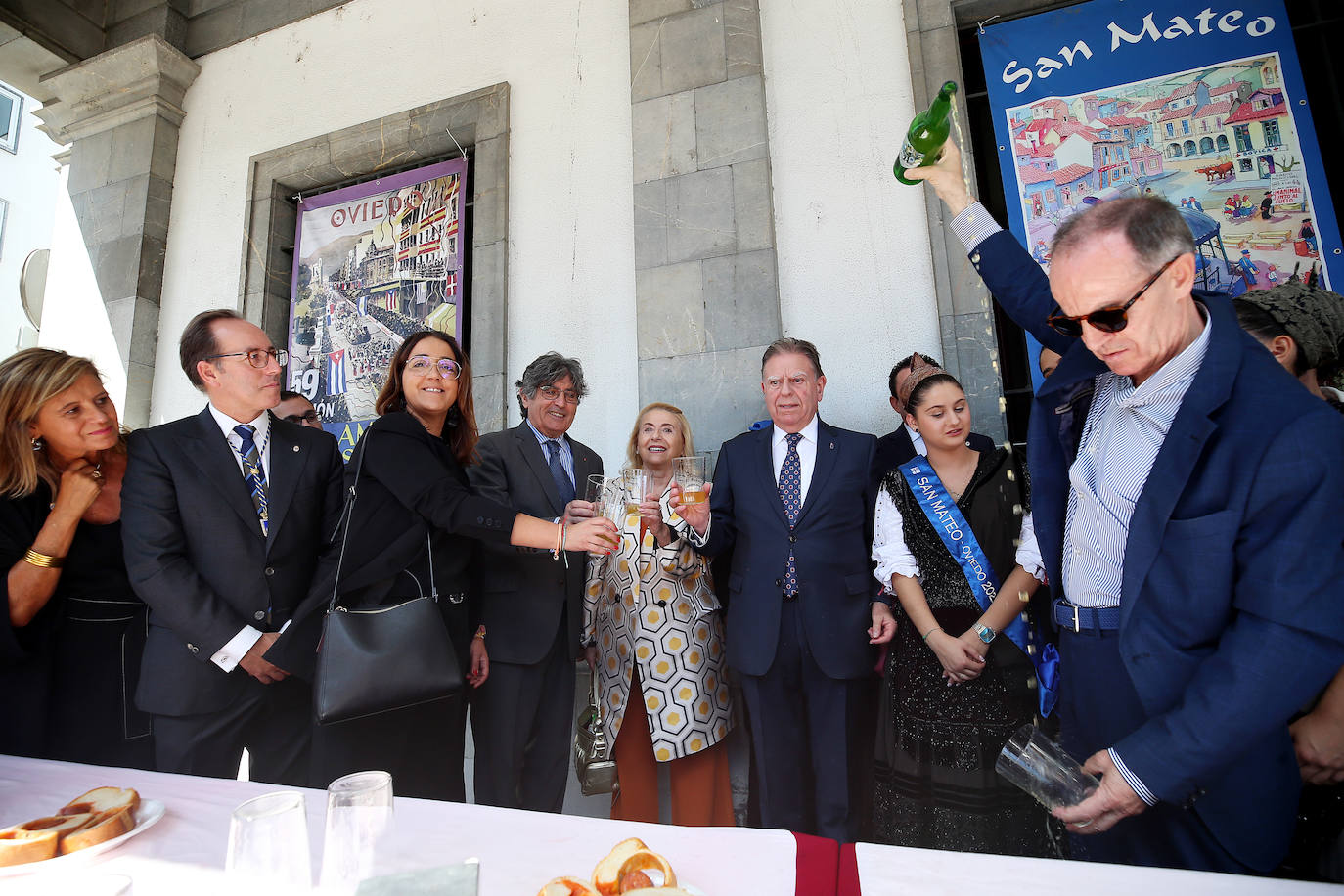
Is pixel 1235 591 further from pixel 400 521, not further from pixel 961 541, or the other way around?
pixel 400 521

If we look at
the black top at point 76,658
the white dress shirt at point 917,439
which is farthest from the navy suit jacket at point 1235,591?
the black top at point 76,658

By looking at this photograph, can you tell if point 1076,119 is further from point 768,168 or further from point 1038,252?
point 768,168

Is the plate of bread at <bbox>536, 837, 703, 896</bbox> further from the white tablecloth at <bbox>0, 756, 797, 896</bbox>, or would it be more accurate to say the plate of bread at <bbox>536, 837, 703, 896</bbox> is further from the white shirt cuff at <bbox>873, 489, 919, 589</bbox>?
the white shirt cuff at <bbox>873, 489, 919, 589</bbox>

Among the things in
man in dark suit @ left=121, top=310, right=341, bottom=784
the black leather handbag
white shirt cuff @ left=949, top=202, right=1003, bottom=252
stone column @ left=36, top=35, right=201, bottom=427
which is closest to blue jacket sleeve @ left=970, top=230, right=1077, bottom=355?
white shirt cuff @ left=949, top=202, right=1003, bottom=252

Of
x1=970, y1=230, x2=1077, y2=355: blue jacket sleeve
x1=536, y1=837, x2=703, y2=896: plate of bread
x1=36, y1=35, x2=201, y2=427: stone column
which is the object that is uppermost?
x1=36, y1=35, x2=201, y2=427: stone column

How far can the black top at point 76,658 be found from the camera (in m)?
2.22

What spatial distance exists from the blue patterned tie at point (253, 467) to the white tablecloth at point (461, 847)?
1.15 meters

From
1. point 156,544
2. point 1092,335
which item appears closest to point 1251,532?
point 1092,335

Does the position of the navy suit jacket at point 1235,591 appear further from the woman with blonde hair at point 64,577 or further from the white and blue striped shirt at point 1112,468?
the woman with blonde hair at point 64,577

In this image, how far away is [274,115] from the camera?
18.9ft

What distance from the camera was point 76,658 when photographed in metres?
2.37

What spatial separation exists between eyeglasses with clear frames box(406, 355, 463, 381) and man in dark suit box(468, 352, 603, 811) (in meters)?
0.56

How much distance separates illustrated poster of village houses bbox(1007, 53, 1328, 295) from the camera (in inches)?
133

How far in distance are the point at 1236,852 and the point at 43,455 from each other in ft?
11.4
